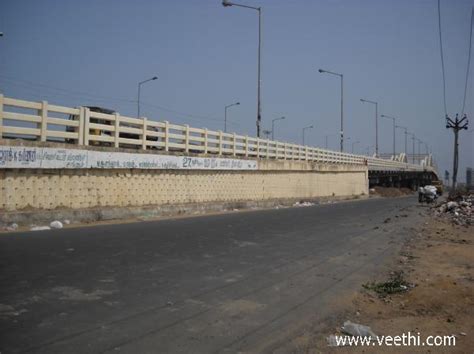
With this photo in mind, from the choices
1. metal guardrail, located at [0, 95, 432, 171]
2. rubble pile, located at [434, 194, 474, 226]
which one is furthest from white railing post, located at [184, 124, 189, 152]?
rubble pile, located at [434, 194, 474, 226]

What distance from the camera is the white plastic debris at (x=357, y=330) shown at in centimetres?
516

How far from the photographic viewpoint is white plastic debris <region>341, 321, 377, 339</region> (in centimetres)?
516

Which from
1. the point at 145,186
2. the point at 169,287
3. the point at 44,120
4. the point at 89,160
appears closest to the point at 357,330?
the point at 169,287

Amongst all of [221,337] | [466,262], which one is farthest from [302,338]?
[466,262]

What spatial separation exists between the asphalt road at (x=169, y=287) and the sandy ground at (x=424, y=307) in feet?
1.19

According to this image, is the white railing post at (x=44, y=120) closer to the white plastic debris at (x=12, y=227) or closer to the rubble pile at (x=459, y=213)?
the white plastic debris at (x=12, y=227)

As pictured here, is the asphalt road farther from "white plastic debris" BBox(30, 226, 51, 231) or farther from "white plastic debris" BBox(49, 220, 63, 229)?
"white plastic debris" BBox(49, 220, 63, 229)

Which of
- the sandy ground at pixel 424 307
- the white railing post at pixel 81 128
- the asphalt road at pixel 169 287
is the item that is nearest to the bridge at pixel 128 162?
the white railing post at pixel 81 128

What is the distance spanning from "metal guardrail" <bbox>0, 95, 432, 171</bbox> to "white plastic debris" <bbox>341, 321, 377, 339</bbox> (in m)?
11.1

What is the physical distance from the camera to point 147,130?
19047 millimetres

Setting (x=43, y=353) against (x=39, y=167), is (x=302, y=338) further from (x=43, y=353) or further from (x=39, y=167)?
(x=39, y=167)

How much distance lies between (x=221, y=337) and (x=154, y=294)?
176cm

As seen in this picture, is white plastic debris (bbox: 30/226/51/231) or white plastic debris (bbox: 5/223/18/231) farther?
white plastic debris (bbox: 30/226/51/231)

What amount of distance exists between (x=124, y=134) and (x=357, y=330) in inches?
621
